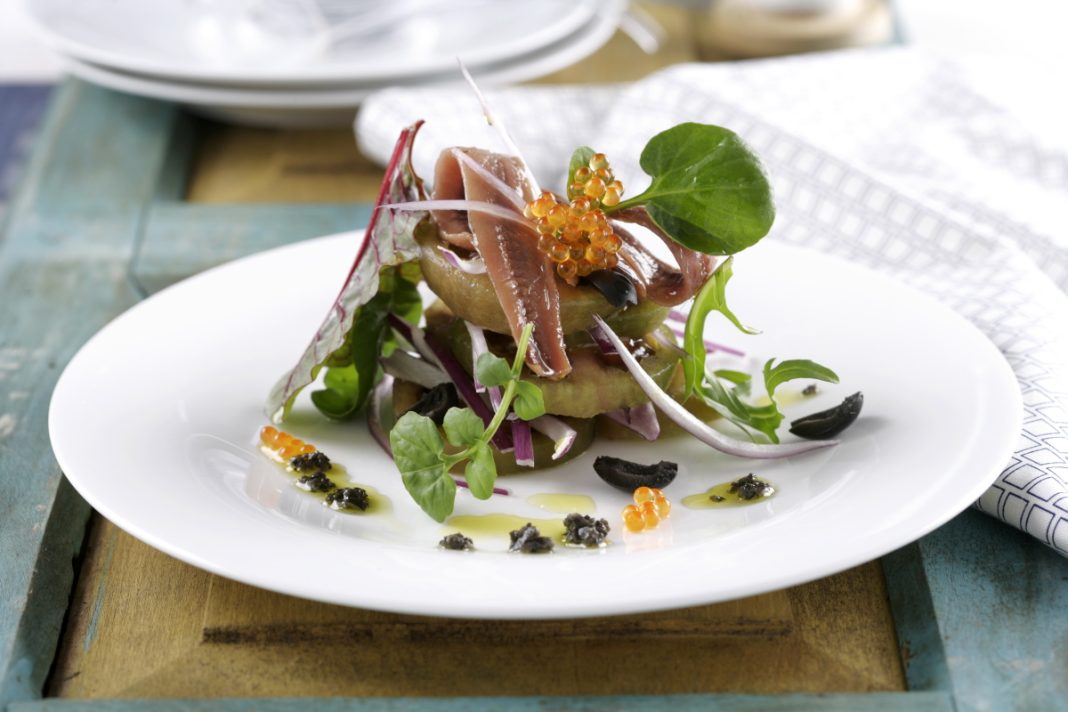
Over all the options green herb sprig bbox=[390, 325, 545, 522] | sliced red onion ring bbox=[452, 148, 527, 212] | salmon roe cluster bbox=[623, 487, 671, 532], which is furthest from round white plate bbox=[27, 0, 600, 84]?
salmon roe cluster bbox=[623, 487, 671, 532]

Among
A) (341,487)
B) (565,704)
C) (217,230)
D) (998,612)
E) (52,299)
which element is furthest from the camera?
(217,230)

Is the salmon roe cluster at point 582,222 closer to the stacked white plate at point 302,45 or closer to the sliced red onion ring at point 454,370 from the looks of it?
the sliced red onion ring at point 454,370

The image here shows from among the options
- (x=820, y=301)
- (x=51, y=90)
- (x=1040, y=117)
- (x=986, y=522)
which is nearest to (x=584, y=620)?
(x=986, y=522)

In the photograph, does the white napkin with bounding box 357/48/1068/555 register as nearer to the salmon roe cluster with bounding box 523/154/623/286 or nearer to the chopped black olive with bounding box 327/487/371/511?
the salmon roe cluster with bounding box 523/154/623/286

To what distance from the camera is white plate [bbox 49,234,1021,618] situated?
1.47m

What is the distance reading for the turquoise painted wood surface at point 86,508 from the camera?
4.90 feet

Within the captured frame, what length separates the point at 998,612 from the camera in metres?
1.63

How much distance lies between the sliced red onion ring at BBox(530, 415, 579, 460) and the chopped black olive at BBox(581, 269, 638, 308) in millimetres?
179

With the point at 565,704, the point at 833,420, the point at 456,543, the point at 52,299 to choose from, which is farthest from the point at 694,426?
the point at 52,299

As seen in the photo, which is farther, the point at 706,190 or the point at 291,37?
the point at 291,37

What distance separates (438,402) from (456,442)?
20 cm

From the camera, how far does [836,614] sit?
64.9 inches

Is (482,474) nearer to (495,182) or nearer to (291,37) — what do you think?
(495,182)

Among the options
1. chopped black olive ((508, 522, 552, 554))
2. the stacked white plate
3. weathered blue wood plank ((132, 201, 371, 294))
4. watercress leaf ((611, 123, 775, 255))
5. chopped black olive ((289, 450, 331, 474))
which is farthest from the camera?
the stacked white plate
